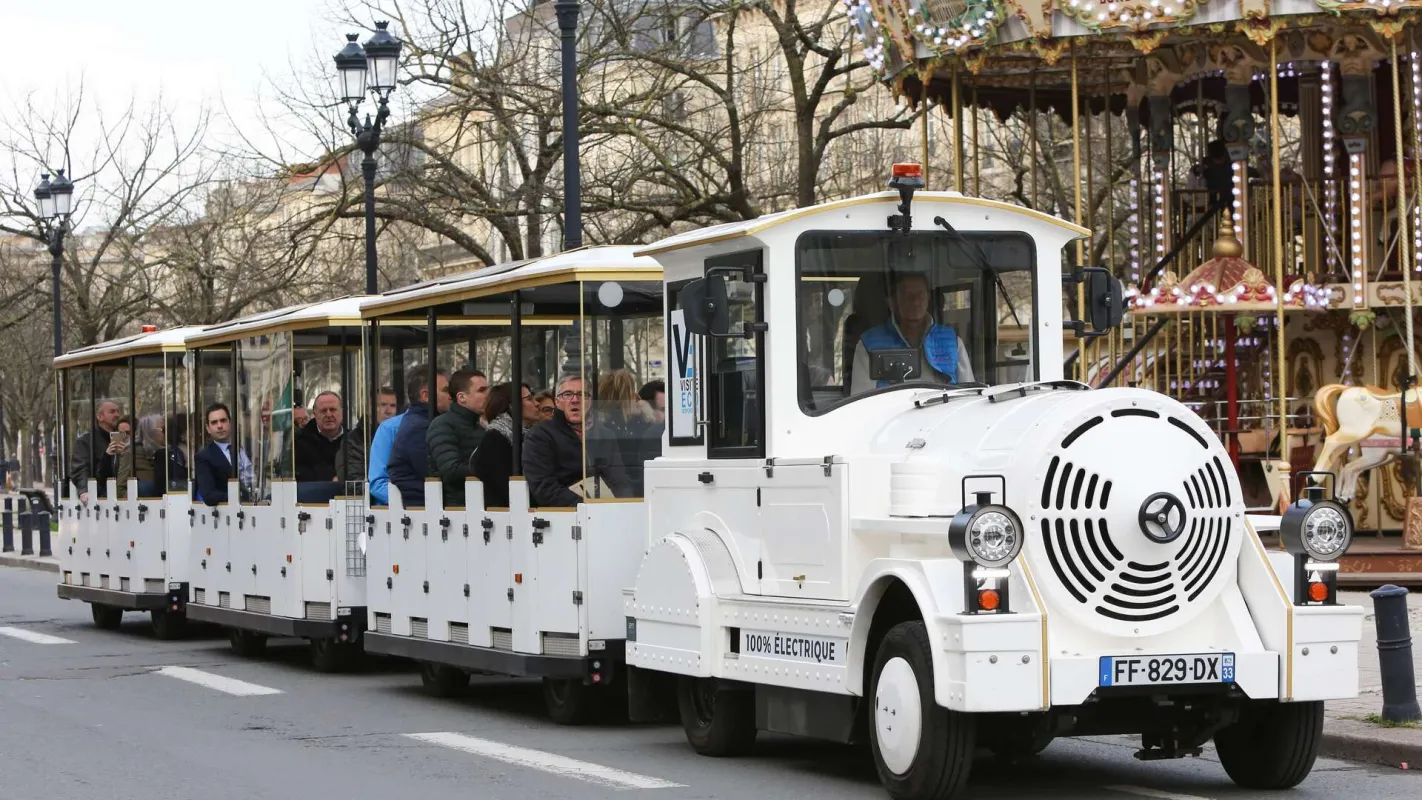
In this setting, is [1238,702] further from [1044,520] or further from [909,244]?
[909,244]

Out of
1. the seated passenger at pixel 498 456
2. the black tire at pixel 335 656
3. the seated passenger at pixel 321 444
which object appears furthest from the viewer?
the seated passenger at pixel 321 444

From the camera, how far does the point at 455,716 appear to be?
14281 millimetres

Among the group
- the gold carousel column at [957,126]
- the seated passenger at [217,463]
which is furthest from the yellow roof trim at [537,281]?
the gold carousel column at [957,126]

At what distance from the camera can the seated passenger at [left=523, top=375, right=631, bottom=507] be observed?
13.5m

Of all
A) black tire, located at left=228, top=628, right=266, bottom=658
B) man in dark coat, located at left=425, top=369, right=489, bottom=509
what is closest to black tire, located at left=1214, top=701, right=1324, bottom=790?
man in dark coat, located at left=425, top=369, right=489, bottom=509

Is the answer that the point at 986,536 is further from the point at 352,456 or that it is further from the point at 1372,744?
the point at 352,456

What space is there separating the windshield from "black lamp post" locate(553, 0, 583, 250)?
26.4ft

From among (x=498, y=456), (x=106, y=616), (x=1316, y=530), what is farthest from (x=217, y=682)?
(x=1316, y=530)

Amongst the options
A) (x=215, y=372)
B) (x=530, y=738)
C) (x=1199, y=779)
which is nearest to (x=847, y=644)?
(x=1199, y=779)

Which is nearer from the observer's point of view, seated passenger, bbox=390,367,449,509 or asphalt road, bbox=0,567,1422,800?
asphalt road, bbox=0,567,1422,800

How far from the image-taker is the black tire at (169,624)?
70.7ft

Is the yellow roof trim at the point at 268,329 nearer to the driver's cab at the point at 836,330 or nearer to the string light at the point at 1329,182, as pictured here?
the driver's cab at the point at 836,330

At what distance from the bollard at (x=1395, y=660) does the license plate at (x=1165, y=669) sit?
7.88 feet

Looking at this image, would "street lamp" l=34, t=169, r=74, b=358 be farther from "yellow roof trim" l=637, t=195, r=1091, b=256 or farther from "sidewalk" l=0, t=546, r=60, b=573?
"yellow roof trim" l=637, t=195, r=1091, b=256
